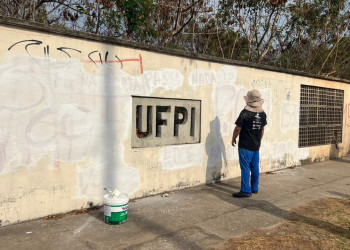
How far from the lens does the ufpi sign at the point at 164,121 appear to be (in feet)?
16.2

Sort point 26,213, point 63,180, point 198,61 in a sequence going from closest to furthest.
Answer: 1. point 26,213
2. point 63,180
3. point 198,61

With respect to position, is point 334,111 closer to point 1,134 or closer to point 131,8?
point 131,8

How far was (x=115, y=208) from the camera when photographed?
12.6 feet

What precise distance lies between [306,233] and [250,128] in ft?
6.37

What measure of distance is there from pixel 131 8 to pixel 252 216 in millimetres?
5444

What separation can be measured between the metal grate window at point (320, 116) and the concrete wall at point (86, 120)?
3.14 m

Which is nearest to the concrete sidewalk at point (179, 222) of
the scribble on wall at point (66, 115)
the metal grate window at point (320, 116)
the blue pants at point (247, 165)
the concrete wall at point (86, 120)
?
the blue pants at point (247, 165)

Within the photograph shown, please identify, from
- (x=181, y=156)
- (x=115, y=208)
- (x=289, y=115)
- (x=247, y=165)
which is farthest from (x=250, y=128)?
(x=289, y=115)

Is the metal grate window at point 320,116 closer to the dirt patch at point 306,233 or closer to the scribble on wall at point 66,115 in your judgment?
the dirt patch at point 306,233

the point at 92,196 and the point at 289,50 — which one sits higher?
the point at 289,50

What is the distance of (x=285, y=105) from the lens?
784cm

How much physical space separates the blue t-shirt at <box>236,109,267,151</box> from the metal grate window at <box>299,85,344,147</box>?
11.8 ft

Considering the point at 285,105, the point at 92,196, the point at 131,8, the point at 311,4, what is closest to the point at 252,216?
the point at 92,196

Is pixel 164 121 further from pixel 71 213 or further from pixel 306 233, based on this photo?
pixel 306 233
